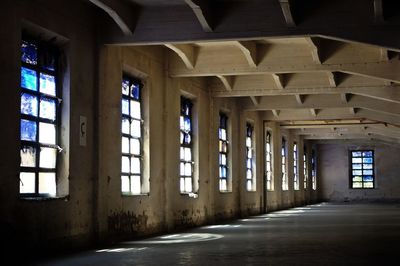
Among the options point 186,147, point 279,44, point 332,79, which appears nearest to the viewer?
point 279,44

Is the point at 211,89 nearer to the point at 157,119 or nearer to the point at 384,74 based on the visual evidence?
the point at 157,119

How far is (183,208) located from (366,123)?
13175 mm

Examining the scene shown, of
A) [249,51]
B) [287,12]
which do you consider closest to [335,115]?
[249,51]

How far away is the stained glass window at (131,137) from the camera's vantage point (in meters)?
13.0

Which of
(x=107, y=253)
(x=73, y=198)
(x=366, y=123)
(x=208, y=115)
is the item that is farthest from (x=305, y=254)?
(x=366, y=123)

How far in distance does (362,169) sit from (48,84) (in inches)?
1342

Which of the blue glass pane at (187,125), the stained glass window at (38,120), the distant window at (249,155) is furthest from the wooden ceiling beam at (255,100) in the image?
the stained glass window at (38,120)

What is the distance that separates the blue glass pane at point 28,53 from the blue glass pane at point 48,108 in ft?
2.04

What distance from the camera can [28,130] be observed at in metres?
9.69

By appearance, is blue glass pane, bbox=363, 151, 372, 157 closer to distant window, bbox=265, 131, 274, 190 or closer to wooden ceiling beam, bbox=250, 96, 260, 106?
distant window, bbox=265, 131, 274, 190

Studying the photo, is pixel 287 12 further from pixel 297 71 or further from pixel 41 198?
pixel 41 198

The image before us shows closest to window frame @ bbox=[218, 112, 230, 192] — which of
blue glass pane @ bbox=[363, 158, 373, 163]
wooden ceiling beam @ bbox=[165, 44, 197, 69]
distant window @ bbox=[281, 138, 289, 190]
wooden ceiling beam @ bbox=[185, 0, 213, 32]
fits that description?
wooden ceiling beam @ bbox=[165, 44, 197, 69]

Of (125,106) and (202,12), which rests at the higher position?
(202,12)

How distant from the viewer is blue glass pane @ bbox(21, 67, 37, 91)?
9656 mm
